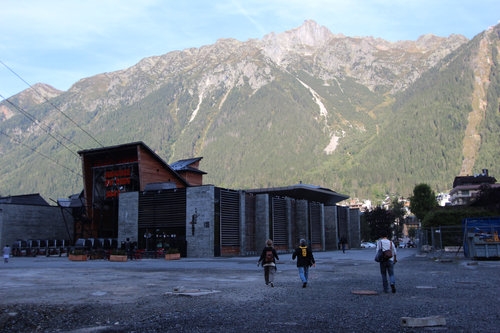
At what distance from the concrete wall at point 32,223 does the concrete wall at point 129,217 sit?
1208 centimetres

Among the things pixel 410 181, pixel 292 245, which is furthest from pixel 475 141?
pixel 292 245

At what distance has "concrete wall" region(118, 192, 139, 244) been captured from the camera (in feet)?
155

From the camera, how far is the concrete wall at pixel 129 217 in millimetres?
47312

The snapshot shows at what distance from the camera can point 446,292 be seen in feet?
43.8

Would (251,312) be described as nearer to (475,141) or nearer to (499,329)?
(499,329)

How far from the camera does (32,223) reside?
5903cm

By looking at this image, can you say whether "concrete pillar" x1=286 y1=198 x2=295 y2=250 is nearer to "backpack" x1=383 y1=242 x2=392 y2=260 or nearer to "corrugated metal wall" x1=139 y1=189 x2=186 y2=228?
"corrugated metal wall" x1=139 y1=189 x2=186 y2=228

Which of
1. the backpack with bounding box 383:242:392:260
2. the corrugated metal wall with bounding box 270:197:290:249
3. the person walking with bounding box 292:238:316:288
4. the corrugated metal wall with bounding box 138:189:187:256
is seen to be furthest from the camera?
the corrugated metal wall with bounding box 270:197:290:249

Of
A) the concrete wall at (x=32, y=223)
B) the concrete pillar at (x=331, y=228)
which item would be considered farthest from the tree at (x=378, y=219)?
the concrete wall at (x=32, y=223)

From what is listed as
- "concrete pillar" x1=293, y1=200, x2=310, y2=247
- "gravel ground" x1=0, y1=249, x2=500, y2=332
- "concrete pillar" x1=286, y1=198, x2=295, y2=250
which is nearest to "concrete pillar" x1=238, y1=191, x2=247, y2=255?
"concrete pillar" x1=286, y1=198, x2=295, y2=250

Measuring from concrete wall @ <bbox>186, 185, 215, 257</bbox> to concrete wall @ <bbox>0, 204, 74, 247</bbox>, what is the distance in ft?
68.3

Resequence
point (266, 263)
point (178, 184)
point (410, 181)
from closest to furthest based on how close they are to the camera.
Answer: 1. point (266, 263)
2. point (178, 184)
3. point (410, 181)

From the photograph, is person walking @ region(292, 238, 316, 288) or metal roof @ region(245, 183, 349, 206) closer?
person walking @ region(292, 238, 316, 288)

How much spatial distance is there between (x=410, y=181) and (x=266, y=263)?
602 feet
